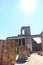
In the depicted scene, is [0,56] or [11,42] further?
[11,42]

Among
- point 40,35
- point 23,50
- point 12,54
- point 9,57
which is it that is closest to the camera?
point 9,57

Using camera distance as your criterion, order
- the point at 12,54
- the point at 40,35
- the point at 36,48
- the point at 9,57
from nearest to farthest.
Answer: the point at 9,57
the point at 12,54
the point at 40,35
the point at 36,48

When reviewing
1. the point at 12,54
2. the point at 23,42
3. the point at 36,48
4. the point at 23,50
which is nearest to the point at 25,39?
the point at 23,42

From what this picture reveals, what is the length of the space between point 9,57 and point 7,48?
44cm

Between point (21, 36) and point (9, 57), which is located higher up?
point (21, 36)

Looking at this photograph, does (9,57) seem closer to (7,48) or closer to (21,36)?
(7,48)

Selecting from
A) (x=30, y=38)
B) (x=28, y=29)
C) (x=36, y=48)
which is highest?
(x=28, y=29)

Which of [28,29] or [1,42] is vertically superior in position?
[28,29]

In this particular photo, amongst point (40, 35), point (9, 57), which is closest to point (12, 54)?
point (9, 57)

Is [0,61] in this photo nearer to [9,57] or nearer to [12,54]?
[9,57]

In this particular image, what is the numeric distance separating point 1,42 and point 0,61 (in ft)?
2.76

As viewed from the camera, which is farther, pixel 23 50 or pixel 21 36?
pixel 21 36

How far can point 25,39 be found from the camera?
1511 inches

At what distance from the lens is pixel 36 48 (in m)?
39.8
